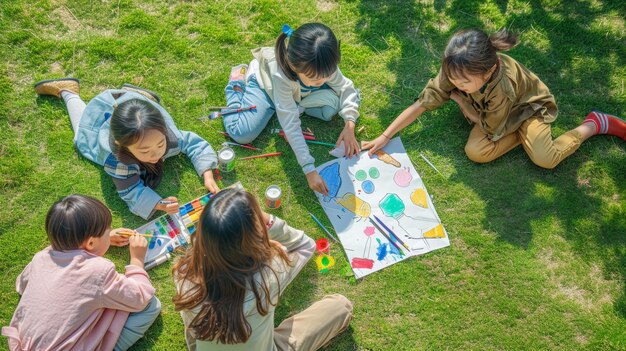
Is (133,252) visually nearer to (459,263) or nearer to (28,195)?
(28,195)

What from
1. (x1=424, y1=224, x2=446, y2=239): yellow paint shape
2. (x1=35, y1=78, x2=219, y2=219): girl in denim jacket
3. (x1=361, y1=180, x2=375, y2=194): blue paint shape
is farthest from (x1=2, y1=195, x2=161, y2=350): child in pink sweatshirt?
(x1=424, y1=224, x2=446, y2=239): yellow paint shape

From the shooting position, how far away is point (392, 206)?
13.2 ft

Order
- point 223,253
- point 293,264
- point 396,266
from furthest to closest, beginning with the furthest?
point 396,266 < point 293,264 < point 223,253

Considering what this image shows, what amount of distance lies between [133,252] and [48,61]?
224 centimetres

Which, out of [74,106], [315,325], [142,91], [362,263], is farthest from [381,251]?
[74,106]

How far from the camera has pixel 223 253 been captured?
2.66 meters

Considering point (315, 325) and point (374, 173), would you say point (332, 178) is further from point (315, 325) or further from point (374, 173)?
point (315, 325)

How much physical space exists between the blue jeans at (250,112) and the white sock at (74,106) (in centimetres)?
124

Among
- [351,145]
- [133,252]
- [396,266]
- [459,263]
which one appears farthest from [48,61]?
[459,263]

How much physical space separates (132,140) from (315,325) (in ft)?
5.80

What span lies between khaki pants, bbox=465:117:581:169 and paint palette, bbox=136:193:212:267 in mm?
2233

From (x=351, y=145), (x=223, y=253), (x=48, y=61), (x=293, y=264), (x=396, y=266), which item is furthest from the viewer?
(x=48, y=61)

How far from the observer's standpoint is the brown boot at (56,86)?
14.4 ft

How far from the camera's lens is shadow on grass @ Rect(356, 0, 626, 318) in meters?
4.00
